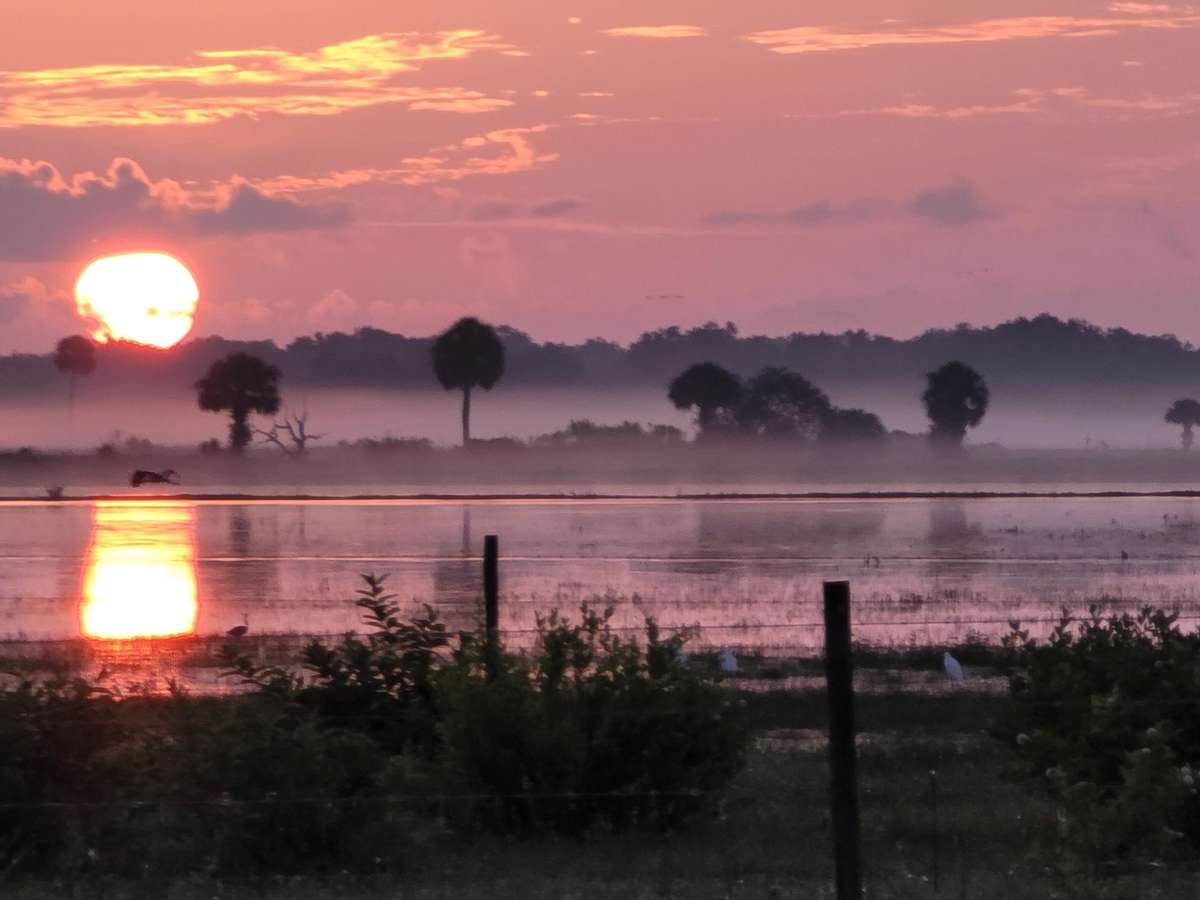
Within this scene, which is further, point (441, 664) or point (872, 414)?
point (872, 414)

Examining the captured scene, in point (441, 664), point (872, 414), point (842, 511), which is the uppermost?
point (872, 414)

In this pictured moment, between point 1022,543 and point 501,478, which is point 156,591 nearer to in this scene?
point 1022,543

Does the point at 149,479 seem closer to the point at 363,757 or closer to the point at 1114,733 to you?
the point at 363,757

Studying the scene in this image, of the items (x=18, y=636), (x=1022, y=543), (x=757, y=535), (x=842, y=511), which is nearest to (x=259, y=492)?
(x=842, y=511)

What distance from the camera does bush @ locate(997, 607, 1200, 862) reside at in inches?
375

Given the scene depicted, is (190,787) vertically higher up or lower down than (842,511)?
lower down

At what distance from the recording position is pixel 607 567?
30.0 metres

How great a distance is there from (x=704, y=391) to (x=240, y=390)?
3257 cm

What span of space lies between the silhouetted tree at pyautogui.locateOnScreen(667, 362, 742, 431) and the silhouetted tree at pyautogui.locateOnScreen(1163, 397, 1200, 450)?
1869 inches

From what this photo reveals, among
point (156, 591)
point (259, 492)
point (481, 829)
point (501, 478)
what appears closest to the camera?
point (481, 829)

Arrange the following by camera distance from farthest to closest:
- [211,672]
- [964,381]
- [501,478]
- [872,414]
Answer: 1. [872,414]
2. [964,381]
3. [501,478]
4. [211,672]

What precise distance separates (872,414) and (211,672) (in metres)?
114

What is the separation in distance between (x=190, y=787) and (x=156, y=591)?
17.7m

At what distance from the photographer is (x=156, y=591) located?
87.7 ft
